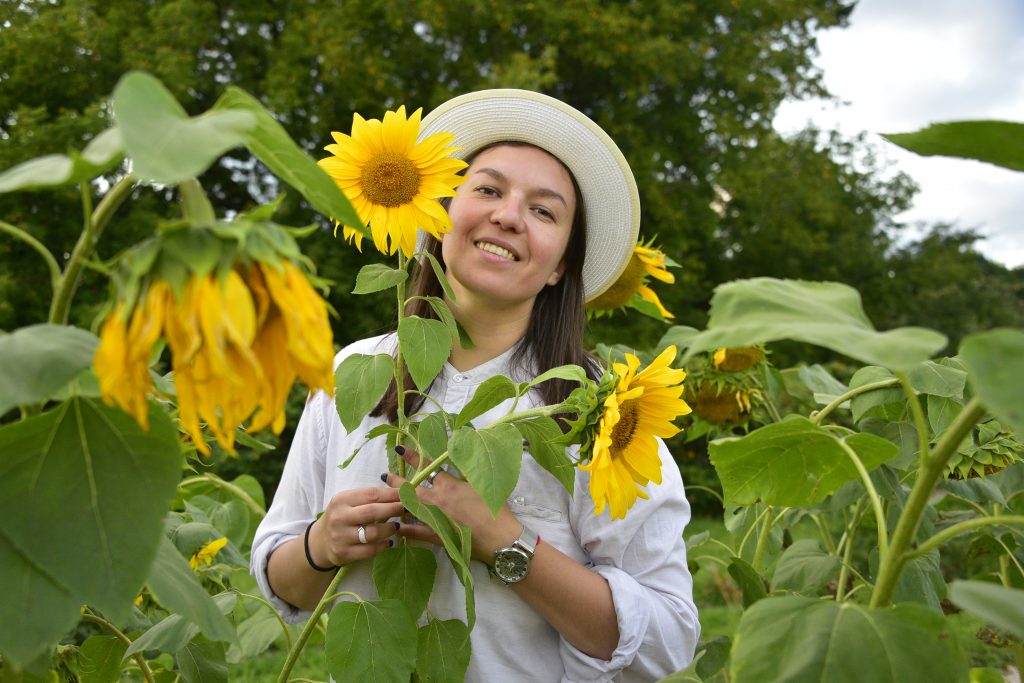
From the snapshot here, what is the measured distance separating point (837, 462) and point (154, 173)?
2.03 feet

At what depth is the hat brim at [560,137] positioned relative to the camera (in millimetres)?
1555

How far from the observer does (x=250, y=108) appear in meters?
0.59

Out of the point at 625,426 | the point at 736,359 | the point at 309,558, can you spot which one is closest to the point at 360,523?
the point at 309,558

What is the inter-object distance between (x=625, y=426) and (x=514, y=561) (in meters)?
0.28

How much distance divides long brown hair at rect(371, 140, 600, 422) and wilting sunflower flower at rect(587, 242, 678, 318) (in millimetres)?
119

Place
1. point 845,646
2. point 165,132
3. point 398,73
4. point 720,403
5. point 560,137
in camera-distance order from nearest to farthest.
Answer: point 165,132 → point 845,646 → point 560,137 → point 720,403 → point 398,73

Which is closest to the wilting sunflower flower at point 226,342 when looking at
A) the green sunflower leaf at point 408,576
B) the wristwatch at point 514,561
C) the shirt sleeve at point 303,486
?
the green sunflower leaf at point 408,576

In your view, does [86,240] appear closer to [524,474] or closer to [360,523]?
[360,523]

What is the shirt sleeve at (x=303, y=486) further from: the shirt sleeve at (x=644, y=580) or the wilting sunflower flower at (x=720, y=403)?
the wilting sunflower flower at (x=720, y=403)

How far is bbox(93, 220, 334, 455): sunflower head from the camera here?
1.72ft

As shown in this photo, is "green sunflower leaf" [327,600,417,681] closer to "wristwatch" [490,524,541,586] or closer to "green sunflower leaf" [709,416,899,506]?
"wristwatch" [490,524,541,586]

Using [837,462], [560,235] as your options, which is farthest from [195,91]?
[837,462]

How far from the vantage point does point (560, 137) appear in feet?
5.18

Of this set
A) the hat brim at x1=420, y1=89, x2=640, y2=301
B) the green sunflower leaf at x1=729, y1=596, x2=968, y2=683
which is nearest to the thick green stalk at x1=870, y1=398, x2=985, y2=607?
the green sunflower leaf at x1=729, y1=596, x2=968, y2=683
